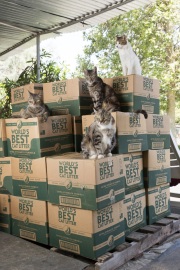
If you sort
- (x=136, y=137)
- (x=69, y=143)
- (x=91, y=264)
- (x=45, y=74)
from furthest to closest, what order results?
(x=45, y=74) → (x=69, y=143) → (x=136, y=137) → (x=91, y=264)

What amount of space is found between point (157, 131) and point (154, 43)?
6.54 m

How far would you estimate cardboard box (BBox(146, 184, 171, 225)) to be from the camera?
2.81m

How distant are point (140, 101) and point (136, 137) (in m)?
0.40

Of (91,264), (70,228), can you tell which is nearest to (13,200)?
(70,228)

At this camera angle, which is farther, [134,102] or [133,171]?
[134,102]

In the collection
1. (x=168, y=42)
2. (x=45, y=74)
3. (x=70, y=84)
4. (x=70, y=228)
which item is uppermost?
(x=168, y=42)

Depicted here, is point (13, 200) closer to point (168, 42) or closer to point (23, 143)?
point (23, 143)

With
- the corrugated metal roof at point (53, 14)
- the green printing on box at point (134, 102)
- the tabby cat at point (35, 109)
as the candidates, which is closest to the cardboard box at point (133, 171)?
the green printing on box at point (134, 102)

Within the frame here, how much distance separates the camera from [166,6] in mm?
8633

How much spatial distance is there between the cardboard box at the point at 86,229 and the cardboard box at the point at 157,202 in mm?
518

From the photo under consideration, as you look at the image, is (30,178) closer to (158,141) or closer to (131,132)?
(131,132)

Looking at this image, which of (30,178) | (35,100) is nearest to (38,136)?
(30,178)

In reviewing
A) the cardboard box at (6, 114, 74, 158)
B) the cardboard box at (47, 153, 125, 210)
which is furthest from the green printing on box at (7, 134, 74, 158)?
the cardboard box at (47, 153, 125, 210)

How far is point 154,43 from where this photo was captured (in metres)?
8.82
